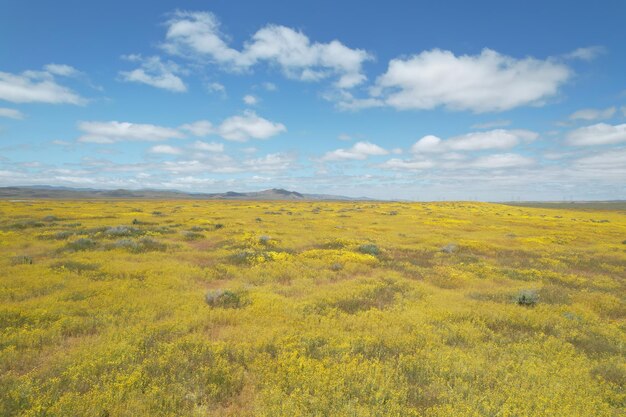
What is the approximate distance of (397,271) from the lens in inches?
772

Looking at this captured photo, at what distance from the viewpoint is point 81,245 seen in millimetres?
21688

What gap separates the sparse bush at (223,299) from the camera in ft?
41.4

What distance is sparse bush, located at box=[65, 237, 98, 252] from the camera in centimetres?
2117

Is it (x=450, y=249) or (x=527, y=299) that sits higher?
(x=450, y=249)

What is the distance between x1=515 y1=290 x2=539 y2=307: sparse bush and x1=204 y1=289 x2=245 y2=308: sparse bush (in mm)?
11418

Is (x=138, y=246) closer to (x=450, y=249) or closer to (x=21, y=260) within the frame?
(x=21, y=260)

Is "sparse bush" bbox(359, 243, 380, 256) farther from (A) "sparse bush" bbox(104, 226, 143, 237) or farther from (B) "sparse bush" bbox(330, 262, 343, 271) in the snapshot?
(A) "sparse bush" bbox(104, 226, 143, 237)

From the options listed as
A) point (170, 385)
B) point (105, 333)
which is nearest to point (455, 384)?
point (170, 385)

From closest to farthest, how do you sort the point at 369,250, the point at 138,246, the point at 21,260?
1. the point at 21,260
2. the point at 138,246
3. the point at 369,250

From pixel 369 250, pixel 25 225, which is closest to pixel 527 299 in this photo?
pixel 369 250

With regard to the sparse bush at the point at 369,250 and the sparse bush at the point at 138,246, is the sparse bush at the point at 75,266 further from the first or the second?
the sparse bush at the point at 369,250

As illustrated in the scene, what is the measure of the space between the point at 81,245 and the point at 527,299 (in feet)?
81.5

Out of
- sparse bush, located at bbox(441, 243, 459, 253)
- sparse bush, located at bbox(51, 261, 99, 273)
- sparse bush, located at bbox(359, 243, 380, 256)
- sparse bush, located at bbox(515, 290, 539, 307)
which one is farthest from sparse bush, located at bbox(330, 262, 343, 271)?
sparse bush, located at bbox(51, 261, 99, 273)

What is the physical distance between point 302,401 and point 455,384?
11.4 feet
